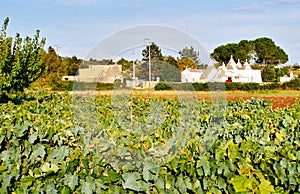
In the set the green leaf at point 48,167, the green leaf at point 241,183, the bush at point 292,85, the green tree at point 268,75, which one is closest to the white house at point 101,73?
the green leaf at point 48,167

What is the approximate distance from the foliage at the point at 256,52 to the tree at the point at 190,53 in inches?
4785

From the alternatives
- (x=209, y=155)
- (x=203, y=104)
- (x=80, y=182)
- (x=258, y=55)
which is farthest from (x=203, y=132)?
(x=258, y=55)

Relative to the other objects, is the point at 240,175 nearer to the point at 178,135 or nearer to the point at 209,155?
the point at 209,155

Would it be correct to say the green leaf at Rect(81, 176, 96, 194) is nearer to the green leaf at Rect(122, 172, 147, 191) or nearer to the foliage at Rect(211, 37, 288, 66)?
the green leaf at Rect(122, 172, 147, 191)

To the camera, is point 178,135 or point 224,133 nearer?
point 178,135

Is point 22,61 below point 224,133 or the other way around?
the other way around

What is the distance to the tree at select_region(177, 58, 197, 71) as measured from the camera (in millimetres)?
6934

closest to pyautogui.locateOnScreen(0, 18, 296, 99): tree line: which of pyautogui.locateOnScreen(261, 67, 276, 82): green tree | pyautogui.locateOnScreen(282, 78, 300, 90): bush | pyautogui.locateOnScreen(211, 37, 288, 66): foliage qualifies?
pyautogui.locateOnScreen(282, 78, 300, 90): bush

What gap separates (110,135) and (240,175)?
6.15 ft

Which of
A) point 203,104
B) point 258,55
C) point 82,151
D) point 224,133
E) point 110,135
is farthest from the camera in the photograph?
point 258,55

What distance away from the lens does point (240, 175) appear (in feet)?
15.2

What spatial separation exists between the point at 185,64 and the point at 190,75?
27 centimetres

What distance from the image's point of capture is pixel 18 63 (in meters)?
24.7

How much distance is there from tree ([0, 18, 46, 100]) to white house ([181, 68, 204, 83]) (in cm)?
1701
